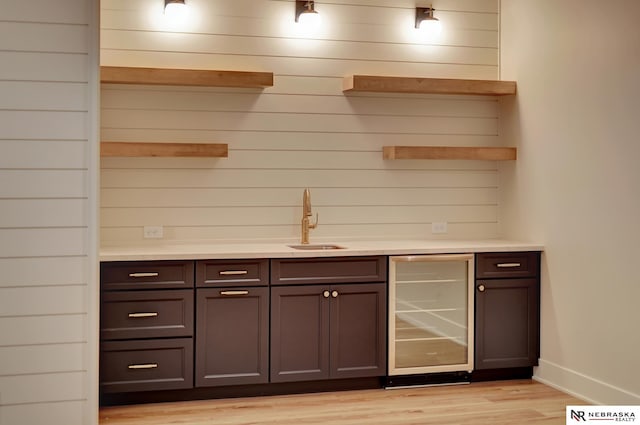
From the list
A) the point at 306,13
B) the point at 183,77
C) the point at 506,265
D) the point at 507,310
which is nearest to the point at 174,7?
the point at 183,77

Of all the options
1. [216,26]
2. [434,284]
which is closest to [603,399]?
[434,284]

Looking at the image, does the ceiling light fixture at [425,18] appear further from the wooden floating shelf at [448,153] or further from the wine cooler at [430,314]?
the wine cooler at [430,314]

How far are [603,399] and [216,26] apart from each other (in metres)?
3.18

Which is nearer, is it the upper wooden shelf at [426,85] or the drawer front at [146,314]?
the drawer front at [146,314]

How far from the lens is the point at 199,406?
4.62 m

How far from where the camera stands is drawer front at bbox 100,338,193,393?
179 inches

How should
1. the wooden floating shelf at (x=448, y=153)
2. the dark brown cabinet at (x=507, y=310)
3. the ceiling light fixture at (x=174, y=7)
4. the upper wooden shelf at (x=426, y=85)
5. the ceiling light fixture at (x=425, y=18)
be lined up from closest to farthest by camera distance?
the ceiling light fixture at (x=174, y=7)
the dark brown cabinet at (x=507, y=310)
the upper wooden shelf at (x=426, y=85)
the wooden floating shelf at (x=448, y=153)
the ceiling light fixture at (x=425, y=18)

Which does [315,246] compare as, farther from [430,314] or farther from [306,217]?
[430,314]

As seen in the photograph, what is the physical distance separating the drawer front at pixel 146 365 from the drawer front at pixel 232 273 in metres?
0.36

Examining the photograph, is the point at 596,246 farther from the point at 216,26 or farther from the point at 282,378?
the point at 216,26

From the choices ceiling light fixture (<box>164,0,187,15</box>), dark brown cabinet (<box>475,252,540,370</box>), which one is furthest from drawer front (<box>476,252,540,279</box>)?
ceiling light fixture (<box>164,0,187,15</box>)

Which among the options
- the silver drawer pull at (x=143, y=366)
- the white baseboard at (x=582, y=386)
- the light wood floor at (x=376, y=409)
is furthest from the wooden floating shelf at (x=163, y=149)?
the white baseboard at (x=582, y=386)

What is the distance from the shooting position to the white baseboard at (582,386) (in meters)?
4.41

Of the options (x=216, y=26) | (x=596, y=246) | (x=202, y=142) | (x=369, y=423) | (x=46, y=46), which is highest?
(x=216, y=26)
